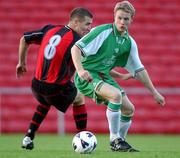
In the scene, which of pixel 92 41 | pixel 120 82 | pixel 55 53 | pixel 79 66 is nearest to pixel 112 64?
pixel 92 41

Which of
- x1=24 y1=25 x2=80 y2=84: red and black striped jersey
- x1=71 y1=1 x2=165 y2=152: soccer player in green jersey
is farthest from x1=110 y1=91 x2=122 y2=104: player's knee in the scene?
x1=24 y1=25 x2=80 y2=84: red and black striped jersey

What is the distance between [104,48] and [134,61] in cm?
43

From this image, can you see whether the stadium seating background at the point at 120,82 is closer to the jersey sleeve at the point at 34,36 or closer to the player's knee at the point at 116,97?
the jersey sleeve at the point at 34,36

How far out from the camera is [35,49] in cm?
1573

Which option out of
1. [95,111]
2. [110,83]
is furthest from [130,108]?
[95,111]

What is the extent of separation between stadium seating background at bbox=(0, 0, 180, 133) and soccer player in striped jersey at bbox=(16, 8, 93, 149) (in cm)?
571

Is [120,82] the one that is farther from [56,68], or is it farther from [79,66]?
[79,66]

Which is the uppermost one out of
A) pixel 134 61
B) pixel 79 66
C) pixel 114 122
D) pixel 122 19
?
pixel 122 19

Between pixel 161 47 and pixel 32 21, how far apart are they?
297cm

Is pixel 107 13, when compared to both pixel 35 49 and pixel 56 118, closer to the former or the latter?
pixel 35 49

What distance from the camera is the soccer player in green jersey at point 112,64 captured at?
7.48 meters

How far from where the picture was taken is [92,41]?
7.62 m

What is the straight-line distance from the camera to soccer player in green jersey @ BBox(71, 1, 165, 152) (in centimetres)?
748

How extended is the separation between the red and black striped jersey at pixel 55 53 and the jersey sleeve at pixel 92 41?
26.4 inches
